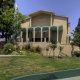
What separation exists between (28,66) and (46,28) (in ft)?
79.9

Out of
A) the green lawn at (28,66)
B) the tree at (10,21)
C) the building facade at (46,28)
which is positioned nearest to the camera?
the green lawn at (28,66)

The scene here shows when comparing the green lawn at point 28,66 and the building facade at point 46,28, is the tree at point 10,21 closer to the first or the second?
the building facade at point 46,28

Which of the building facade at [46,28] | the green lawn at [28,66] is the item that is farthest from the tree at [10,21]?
the green lawn at [28,66]

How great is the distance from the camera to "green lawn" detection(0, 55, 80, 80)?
1515cm

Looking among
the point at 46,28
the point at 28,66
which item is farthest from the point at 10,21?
the point at 28,66

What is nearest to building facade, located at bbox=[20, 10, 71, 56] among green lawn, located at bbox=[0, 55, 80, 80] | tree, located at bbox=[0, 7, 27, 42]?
tree, located at bbox=[0, 7, 27, 42]

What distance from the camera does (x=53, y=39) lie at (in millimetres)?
42562

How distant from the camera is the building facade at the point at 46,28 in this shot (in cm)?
4134

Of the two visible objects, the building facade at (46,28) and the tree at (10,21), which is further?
the building facade at (46,28)

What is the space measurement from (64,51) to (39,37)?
1205 cm

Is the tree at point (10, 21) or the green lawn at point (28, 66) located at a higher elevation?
the tree at point (10, 21)

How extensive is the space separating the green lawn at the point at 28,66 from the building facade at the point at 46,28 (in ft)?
66.9

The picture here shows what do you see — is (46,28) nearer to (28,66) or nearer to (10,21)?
(10,21)

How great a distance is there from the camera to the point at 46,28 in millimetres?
41281
